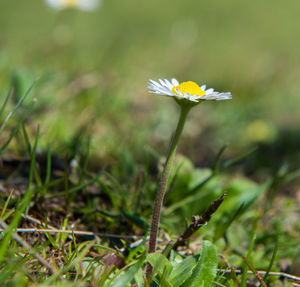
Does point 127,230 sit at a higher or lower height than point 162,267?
lower

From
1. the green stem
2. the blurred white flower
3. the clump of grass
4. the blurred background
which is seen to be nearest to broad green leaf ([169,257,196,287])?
the clump of grass

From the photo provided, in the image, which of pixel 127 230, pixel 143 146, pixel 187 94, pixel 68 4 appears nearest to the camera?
pixel 187 94

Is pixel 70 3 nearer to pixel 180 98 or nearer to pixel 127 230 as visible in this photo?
pixel 127 230

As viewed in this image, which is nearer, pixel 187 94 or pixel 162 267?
pixel 187 94

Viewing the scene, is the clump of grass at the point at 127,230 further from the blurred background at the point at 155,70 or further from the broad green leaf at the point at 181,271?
the blurred background at the point at 155,70

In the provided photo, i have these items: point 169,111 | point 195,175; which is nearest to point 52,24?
point 169,111

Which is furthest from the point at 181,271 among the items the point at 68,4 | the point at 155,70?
the point at 68,4

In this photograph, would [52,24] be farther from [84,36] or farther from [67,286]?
[67,286]

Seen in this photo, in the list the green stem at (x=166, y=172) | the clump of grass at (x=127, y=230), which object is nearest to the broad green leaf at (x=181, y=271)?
the clump of grass at (x=127, y=230)
